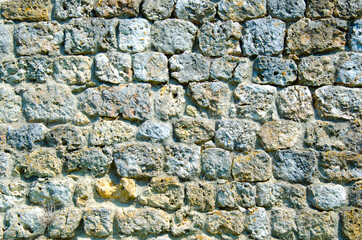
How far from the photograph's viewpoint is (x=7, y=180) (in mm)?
2619

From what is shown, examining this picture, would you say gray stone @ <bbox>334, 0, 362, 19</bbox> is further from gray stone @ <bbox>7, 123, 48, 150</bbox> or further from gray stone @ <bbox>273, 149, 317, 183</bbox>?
gray stone @ <bbox>7, 123, 48, 150</bbox>

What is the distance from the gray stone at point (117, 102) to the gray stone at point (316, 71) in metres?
1.28

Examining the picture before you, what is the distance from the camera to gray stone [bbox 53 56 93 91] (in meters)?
2.71

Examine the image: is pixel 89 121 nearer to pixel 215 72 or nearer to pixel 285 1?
pixel 215 72

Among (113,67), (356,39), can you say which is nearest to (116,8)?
(113,67)

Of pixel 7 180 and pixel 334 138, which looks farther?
pixel 334 138

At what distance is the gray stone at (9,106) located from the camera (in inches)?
106

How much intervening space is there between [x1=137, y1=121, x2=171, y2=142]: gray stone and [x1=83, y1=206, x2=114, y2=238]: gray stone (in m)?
0.63

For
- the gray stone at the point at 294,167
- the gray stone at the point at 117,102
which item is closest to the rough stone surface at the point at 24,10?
the gray stone at the point at 117,102

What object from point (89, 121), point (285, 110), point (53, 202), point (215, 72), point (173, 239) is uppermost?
point (215, 72)

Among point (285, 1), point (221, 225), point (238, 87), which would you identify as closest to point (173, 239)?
point (221, 225)

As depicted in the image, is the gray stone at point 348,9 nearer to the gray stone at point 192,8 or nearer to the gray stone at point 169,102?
the gray stone at point 192,8

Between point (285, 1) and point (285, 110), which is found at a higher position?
point (285, 1)

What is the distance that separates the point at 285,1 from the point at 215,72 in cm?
84
